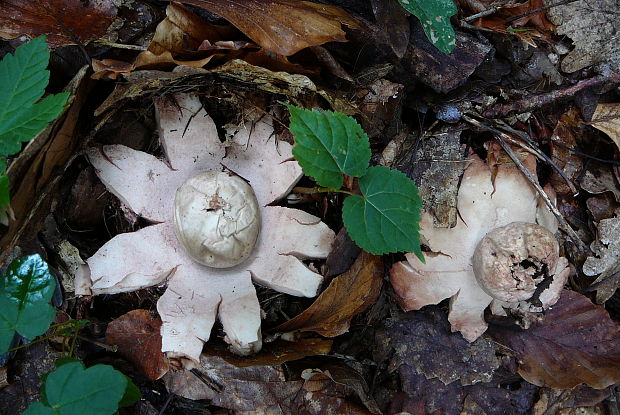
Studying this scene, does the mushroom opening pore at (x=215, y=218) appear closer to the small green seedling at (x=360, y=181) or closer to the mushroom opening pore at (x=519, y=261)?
the small green seedling at (x=360, y=181)

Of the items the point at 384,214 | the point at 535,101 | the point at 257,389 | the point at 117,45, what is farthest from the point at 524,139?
the point at 117,45

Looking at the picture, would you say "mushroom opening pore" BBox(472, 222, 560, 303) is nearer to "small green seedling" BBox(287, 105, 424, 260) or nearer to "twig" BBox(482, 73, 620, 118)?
"small green seedling" BBox(287, 105, 424, 260)

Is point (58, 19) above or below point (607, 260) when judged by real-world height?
Answer: above

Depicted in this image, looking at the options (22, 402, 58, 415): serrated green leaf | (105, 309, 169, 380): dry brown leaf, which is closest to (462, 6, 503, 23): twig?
(105, 309, 169, 380): dry brown leaf

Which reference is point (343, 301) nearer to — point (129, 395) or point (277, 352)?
point (277, 352)

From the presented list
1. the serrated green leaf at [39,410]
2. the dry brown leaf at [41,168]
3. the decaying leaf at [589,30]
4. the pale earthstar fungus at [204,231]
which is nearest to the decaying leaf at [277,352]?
the pale earthstar fungus at [204,231]

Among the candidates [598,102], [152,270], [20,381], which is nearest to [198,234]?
[152,270]
